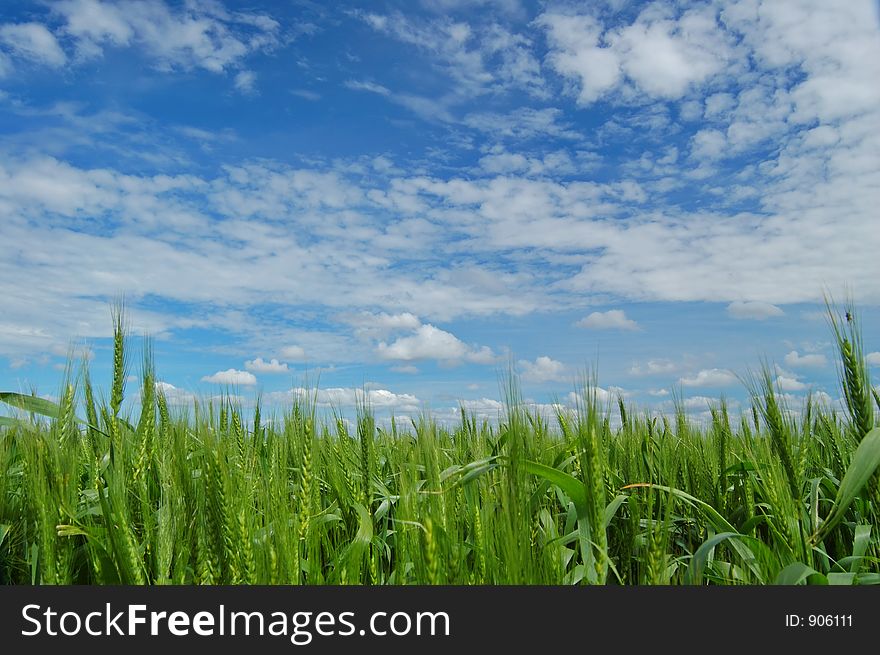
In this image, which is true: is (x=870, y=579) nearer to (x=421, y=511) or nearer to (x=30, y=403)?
(x=421, y=511)

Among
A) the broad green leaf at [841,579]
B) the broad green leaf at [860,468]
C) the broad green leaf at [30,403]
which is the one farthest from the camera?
the broad green leaf at [30,403]

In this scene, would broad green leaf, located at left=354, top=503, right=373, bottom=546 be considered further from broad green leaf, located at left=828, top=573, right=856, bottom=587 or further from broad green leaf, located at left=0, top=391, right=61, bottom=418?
broad green leaf, located at left=0, top=391, right=61, bottom=418

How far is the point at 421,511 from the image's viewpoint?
6.77 feet

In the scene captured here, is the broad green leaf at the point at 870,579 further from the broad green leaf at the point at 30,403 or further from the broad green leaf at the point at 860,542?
the broad green leaf at the point at 30,403

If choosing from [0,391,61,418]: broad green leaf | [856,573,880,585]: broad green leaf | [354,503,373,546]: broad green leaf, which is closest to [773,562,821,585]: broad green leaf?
[856,573,880,585]: broad green leaf

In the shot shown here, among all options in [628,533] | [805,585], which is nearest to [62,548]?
[628,533]

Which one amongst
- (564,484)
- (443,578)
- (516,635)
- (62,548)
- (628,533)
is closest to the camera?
(516,635)

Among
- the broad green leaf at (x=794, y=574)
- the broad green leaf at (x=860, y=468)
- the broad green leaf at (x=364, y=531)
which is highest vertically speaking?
the broad green leaf at (x=860, y=468)

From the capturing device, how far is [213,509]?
6.24ft

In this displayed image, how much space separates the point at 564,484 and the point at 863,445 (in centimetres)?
105

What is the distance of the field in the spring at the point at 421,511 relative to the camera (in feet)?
6.29

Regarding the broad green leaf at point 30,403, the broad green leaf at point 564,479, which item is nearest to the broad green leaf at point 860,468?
the broad green leaf at point 564,479

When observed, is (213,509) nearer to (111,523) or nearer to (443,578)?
(111,523)

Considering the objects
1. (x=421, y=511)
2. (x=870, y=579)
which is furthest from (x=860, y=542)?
(x=421, y=511)
